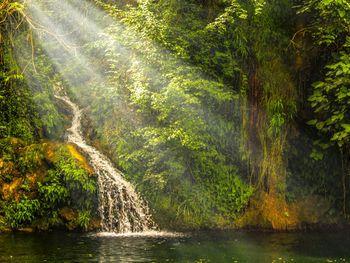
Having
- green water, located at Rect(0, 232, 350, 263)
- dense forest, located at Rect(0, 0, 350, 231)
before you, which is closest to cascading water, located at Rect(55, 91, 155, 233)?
dense forest, located at Rect(0, 0, 350, 231)

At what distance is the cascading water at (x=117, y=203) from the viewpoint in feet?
31.7

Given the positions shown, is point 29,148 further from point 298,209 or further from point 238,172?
point 298,209

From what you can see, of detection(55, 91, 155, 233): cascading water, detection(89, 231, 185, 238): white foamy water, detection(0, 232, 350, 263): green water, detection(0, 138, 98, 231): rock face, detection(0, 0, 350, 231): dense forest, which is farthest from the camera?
detection(55, 91, 155, 233): cascading water

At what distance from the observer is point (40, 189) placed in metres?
9.41

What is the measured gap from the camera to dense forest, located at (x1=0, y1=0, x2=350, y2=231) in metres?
9.55

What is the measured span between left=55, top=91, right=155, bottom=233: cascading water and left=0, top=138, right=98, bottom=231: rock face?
32cm

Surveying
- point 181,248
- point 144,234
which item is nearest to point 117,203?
point 144,234

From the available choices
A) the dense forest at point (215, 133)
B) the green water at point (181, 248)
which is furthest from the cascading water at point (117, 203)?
the green water at point (181, 248)

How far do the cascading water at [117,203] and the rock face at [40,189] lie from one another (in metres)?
0.32

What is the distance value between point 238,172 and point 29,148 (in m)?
5.97

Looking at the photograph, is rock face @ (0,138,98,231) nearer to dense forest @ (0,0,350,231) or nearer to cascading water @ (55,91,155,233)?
dense forest @ (0,0,350,231)

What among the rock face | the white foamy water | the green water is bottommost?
the white foamy water

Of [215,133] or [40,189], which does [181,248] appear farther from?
[40,189]

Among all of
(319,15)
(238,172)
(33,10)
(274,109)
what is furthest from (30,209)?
(319,15)
